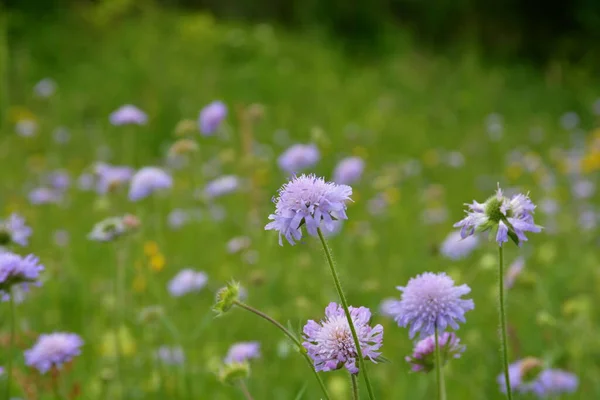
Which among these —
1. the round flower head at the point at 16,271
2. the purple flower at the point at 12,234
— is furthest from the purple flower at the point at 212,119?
the round flower head at the point at 16,271

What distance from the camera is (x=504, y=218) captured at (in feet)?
2.11

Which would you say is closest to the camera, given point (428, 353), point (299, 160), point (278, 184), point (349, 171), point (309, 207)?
point (309, 207)

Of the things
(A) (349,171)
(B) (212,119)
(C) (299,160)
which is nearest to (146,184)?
(B) (212,119)

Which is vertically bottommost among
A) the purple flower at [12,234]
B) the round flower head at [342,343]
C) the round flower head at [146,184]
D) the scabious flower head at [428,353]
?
the round flower head at [342,343]

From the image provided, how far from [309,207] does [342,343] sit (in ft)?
0.40

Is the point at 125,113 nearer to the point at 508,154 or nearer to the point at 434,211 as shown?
the point at 434,211

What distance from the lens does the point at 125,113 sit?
175 centimetres

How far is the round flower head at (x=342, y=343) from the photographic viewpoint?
62 cm

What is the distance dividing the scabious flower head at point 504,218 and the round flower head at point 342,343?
0.38 feet

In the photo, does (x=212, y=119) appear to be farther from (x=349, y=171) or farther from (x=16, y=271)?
(x=16, y=271)

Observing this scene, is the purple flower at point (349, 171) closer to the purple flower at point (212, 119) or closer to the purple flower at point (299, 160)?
the purple flower at point (299, 160)

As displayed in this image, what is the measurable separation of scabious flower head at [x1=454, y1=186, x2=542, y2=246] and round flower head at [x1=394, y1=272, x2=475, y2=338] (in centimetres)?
6

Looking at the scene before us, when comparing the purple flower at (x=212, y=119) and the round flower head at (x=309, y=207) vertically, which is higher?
the purple flower at (x=212, y=119)

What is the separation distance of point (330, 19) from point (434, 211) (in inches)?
221
